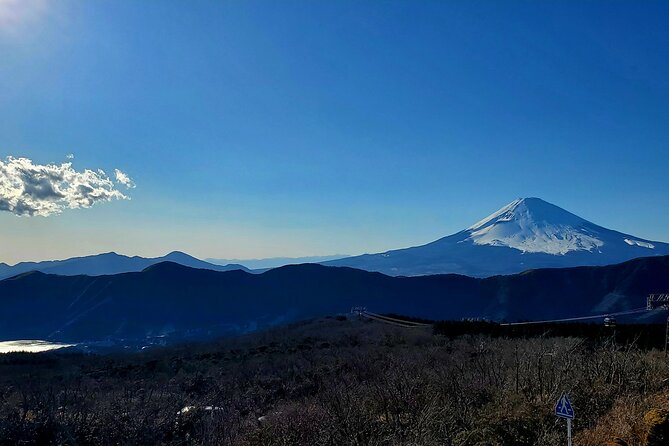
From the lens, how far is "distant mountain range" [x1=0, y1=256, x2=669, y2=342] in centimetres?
14638

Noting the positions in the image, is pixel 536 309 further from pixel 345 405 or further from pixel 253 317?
pixel 345 405

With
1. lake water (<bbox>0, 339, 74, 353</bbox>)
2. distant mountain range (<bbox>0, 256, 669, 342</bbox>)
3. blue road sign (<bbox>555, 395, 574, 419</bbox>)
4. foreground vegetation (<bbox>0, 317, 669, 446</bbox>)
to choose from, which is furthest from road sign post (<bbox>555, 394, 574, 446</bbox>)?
distant mountain range (<bbox>0, 256, 669, 342</bbox>)

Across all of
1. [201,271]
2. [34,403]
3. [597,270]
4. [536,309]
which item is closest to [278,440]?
[34,403]

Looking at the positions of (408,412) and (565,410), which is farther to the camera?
(408,412)

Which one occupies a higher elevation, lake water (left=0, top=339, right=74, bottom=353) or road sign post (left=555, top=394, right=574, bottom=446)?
road sign post (left=555, top=394, right=574, bottom=446)

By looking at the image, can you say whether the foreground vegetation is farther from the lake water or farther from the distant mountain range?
the distant mountain range

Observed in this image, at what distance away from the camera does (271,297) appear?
572ft

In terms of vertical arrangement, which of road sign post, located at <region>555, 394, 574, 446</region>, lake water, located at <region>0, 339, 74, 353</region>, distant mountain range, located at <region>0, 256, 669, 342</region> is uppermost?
road sign post, located at <region>555, 394, 574, 446</region>

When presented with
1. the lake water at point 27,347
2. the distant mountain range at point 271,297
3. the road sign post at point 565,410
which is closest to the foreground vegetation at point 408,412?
the road sign post at point 565,410

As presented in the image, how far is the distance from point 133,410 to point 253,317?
154m

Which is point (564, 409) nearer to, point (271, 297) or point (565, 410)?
point (565, 410)

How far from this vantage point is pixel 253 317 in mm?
164000

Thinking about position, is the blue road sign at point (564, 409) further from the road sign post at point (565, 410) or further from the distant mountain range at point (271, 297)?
the distant mountain range at point (271, 297)

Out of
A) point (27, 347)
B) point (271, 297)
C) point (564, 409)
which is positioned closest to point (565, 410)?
point (564, 409)
